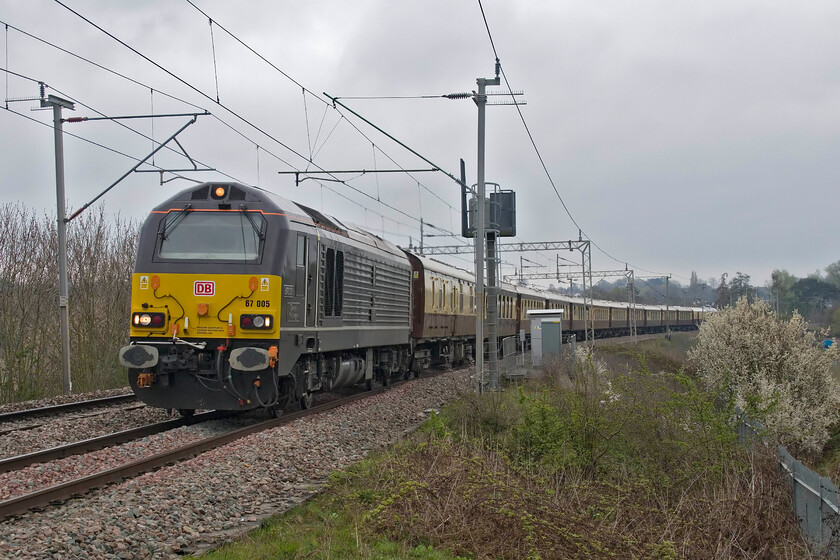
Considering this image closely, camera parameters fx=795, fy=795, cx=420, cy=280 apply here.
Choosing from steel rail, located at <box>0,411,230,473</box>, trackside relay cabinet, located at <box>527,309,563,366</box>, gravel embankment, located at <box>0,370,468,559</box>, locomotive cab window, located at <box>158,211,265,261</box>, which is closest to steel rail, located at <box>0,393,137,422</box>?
steel rail, located at <box>0,411,230,473</box>

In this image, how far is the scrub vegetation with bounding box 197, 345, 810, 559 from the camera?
21.5 feet

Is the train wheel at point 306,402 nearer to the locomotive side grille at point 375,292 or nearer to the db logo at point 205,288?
the locomotive side grille at point 375,292

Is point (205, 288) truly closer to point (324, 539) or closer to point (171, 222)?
point (171, 222)

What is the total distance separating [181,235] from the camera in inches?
468

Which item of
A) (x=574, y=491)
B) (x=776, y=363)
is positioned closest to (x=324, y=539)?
(x=574, y=491)

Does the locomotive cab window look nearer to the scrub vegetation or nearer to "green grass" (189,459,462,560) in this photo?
the scrub vegetation

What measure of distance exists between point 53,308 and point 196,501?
16153 millimetres

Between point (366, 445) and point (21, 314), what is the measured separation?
528 inches

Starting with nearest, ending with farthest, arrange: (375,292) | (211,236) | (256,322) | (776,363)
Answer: (256,322) < (211,236) < (776,363) < (375,292)

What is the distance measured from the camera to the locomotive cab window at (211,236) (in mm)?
11703

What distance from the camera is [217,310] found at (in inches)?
452

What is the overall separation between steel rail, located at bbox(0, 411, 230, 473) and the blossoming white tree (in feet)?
30.3

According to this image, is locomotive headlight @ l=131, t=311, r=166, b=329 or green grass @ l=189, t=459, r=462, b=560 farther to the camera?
locomotive headlight @ l=131, t=311, r=166, b=329

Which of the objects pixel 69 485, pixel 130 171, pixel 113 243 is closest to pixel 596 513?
pixel 69 485
